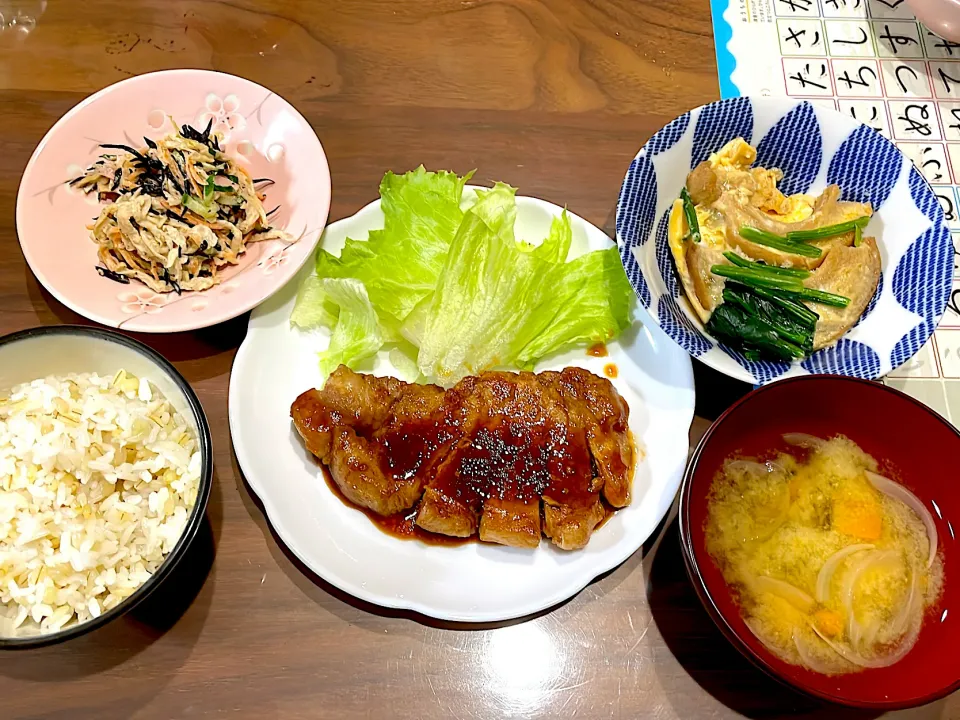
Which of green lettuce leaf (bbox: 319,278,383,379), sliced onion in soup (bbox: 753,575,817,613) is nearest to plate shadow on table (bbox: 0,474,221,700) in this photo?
green lettuce leaf (bbox: 319,278,383,379)

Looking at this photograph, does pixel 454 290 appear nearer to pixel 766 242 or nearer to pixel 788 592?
pixel 766 242

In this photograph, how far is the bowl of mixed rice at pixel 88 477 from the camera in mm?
1812

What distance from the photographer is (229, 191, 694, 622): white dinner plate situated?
2.05m

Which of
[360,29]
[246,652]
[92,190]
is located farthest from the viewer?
[360,29]

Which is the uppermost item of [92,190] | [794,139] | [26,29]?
[794,139]

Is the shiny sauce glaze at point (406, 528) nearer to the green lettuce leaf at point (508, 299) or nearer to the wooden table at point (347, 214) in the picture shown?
the wooden table at point (347, 214)

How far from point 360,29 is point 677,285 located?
172 centimetres

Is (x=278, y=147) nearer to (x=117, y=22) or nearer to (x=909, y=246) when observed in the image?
(x=117, y=22)

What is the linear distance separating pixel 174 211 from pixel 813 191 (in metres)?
2.19

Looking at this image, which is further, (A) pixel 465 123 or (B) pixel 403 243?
(A) pixel 465 123

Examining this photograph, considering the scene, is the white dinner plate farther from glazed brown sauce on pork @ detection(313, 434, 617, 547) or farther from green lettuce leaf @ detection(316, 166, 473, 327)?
green lettuce leaf @ detection(316, 166, 473, 327)

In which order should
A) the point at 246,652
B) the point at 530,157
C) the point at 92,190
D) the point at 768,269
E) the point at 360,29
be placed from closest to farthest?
the point at 246,652 → the point at 768,269 → the point at 92,190 → the point at 530,157 → the point at 360,29

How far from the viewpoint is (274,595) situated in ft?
6.91

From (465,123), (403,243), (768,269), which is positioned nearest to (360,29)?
(465,123)
